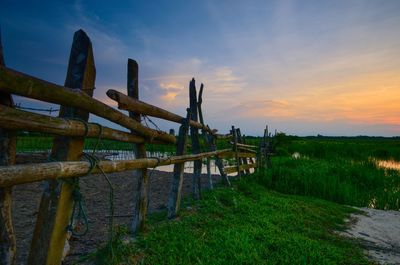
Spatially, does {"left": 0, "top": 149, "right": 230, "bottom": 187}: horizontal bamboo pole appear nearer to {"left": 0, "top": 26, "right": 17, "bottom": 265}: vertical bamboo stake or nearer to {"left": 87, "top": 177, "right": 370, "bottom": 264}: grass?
{"left": 0, "top": 26, "right": 17, "bottom": 265}: vertical bamboo stake

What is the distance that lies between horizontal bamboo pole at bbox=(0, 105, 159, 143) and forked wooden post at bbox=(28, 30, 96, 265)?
15 centimetres

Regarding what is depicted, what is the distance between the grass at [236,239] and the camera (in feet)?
12.6

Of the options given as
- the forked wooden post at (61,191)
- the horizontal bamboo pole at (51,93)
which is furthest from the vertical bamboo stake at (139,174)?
the forked wooden post at (61,191)

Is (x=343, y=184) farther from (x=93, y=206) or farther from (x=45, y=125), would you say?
(x=45, y=125)

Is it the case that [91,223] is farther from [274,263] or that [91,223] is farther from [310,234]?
[310,234]

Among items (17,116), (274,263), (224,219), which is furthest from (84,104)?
(224,219)

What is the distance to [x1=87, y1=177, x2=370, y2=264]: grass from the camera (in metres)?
3.83

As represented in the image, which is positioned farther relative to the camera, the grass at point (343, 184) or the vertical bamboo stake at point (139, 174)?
the grass at point (343, 184)

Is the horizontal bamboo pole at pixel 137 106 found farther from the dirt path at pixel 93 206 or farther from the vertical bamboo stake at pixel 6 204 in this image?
the dirt path at pixel 93 206

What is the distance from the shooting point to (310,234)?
5734 mm

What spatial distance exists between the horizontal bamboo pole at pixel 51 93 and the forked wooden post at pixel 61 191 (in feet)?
0.55

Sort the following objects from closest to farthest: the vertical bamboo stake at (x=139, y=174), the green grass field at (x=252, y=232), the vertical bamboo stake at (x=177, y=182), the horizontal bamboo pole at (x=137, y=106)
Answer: the horizontal bamboo pole at (x=137, y=106) < the green grass field at (x=252, y=232) < the vertical bamboo stake at (x=139, y=174) < the vertical bamboo stake at (x=177, y=182)

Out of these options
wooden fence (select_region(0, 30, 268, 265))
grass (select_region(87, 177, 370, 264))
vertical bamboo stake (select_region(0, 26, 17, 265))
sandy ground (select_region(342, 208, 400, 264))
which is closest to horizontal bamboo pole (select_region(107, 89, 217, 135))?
wooden fence (select_region(0, 30, 268, 265))

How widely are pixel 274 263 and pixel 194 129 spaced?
383 cm
